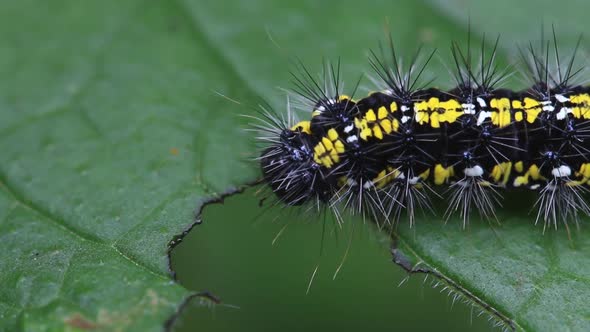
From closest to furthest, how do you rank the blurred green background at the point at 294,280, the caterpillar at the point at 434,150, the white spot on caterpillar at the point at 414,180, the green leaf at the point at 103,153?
the green leaf at the point at 103,153, the caterpillar at the point at 434,150, the white spot on caterpillar at the point at 414,180, the blurred green background at the point at 294,280

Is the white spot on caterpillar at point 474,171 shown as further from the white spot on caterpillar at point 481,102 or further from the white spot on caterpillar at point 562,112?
the white spot on caterpillar at point 562,112

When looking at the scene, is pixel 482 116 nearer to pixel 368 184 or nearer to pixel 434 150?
pixel 434 150

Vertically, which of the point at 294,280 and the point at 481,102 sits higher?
the point at 481,102

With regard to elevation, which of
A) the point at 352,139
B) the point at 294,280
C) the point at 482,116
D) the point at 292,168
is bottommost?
the point at 294,280

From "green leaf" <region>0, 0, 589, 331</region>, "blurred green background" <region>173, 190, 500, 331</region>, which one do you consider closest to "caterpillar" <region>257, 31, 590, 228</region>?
"green leaf" <region>0, 0, 589, 331</region>

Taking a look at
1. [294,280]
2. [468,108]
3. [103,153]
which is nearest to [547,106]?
[468,108]

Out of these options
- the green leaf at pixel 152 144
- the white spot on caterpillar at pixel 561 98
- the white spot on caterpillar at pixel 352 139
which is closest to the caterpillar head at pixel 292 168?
the white spot on caterpillar at pixel 352 139
